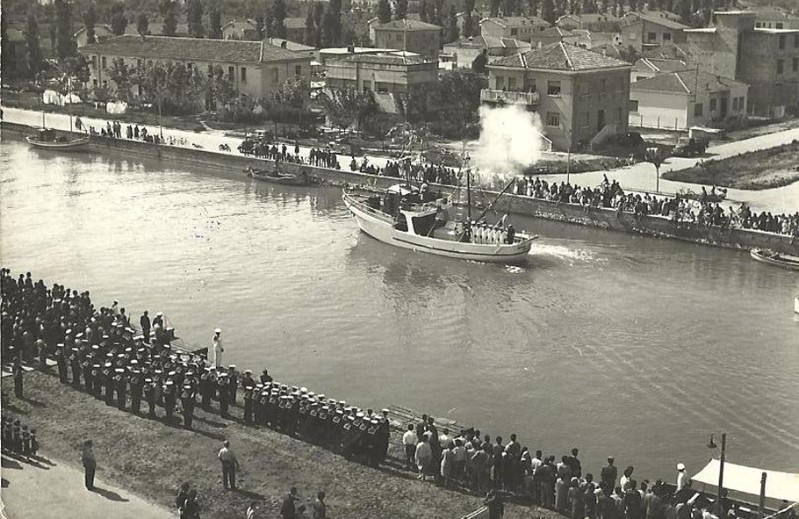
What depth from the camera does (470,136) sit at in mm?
60531

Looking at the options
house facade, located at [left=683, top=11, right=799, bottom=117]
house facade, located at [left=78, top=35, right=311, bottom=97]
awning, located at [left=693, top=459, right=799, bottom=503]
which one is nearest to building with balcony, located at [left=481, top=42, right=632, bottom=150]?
house facade, located at [left=683, top=11, right=799, bottom=117]

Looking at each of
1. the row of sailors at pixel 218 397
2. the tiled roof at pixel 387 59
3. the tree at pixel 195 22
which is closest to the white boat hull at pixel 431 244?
the row of sailors at pixel 218 397

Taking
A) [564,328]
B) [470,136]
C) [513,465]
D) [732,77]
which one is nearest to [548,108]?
[470,136]

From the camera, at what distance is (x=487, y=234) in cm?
3888

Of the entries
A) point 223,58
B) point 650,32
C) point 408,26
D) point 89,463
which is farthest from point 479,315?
point 650,32

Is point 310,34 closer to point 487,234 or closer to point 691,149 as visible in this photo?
point 691,149

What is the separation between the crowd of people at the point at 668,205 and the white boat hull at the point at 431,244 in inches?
243

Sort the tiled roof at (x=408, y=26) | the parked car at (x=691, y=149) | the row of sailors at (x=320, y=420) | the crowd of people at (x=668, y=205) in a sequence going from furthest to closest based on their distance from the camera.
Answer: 1. the tiled roof at (x=408, y=26)
2. the parked car at (x=691, y=149)
3. the crowd of people at (x=668, y=205)
4. the row of sailors at (x=320, y=420)

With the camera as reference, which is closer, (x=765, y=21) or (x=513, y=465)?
(x=513, y=465)

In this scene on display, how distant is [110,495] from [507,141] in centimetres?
3778

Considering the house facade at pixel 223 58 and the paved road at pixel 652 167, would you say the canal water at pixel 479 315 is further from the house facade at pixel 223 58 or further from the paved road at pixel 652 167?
the house facade at pixel 223 58

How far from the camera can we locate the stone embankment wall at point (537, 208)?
39.7m

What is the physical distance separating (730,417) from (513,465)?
748 centimetres

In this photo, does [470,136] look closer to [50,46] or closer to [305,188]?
[305,188]
